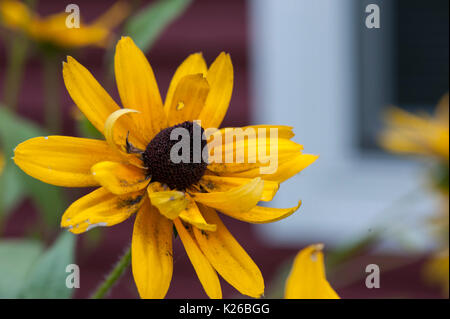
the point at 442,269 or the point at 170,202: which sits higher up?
the point at 170,202

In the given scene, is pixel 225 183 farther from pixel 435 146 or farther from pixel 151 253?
pixel 435 146

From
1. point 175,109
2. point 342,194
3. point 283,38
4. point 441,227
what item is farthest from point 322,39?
point 175,109

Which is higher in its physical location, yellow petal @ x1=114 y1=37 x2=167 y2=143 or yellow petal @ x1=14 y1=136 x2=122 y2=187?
yellow petal @ x1=114 y1=37 x2=167 y2=143

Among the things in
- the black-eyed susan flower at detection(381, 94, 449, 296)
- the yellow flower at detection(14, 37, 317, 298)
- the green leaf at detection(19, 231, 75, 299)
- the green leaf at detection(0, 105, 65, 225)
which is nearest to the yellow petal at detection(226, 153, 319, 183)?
the yellow flower at detection(14, 37, 317, 298)

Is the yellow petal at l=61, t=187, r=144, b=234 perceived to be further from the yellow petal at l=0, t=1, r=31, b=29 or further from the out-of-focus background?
the out-of-focus background

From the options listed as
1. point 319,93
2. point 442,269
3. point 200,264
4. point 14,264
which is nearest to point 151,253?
point 200,264

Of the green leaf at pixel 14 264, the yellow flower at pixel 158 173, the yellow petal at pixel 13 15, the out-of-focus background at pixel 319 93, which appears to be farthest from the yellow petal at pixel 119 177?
the out-of-focus background at pixel 319 93
